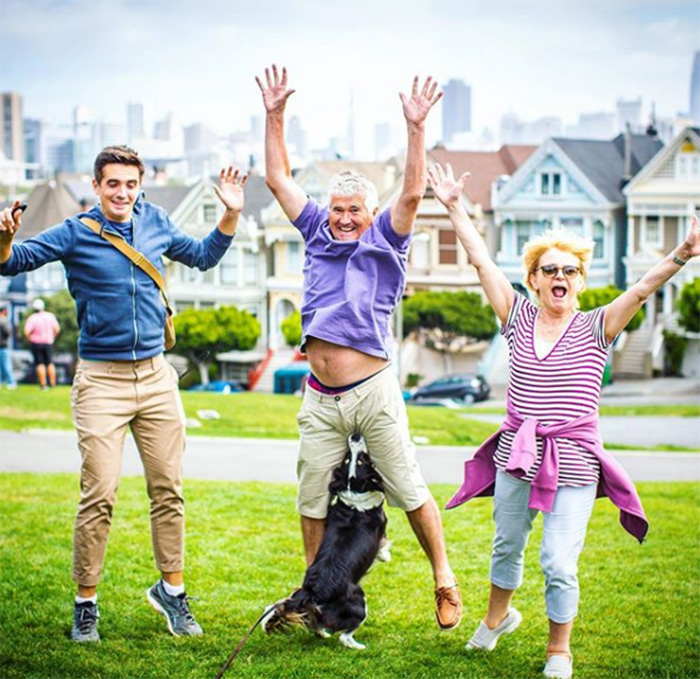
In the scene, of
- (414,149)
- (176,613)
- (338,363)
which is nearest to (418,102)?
(414,149)

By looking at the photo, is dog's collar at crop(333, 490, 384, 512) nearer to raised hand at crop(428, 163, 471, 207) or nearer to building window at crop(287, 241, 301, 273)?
raised hand at crop(428, 163, 471, 207)

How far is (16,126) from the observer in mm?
58375

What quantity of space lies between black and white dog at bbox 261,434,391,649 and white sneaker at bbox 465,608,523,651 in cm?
48

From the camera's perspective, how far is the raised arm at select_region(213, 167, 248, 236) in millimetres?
5320

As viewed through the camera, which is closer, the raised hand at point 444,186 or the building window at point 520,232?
the raised hand at point 444,186

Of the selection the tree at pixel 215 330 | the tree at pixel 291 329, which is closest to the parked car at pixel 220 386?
the tree at pixel 215 330

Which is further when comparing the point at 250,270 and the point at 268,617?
the point at 250,270

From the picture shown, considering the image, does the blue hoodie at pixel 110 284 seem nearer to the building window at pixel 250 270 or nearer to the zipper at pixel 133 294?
the zipper at pixel 133 294

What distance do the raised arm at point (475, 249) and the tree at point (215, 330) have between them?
31515 mm

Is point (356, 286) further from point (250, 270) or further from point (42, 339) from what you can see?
point (250, 270)

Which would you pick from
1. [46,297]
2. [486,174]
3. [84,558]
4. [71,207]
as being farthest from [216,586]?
[71,207]

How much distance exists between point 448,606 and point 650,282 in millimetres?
1634

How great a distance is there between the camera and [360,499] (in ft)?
16.6

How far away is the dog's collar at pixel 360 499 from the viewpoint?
5047 millimetres
